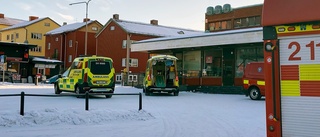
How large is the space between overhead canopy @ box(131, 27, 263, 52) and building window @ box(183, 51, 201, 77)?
160cm

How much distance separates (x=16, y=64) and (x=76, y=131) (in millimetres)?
41243

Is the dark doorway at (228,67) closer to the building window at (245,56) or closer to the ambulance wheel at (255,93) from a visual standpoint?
the building window at (245,56)

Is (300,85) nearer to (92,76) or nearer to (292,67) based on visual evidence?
(292,67)

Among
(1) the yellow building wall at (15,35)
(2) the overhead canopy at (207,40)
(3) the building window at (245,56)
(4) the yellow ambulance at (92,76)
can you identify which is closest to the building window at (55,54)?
(1) the yellow building wall at (15,35)

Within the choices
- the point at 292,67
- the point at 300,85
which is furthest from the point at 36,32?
the point at 300,85

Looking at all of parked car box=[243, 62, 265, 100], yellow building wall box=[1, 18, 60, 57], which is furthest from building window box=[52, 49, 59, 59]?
parked car box=[243, 62, 265, 100]

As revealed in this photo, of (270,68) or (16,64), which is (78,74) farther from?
(16,64)

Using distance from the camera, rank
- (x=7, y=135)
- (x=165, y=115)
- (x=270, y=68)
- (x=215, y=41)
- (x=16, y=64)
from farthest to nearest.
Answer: (x=16, y=64) → (x=215, y=41) → (x=165, y=115) → (x=7, y=135) → (x=270, y=68)

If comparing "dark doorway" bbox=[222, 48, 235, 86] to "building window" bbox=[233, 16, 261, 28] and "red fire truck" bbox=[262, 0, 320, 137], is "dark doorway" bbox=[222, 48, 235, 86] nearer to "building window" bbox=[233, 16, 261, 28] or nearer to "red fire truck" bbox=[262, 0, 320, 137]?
"building window" bbox=[233, 16, 261, 28]

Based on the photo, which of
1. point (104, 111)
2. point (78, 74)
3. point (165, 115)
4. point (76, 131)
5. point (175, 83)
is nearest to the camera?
point (76, 131)

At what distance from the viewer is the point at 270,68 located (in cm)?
465

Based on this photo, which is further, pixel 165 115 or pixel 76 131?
pixel 165 115

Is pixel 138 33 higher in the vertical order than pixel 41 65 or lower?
higher

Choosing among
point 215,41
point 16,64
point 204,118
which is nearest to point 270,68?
point 204,118
